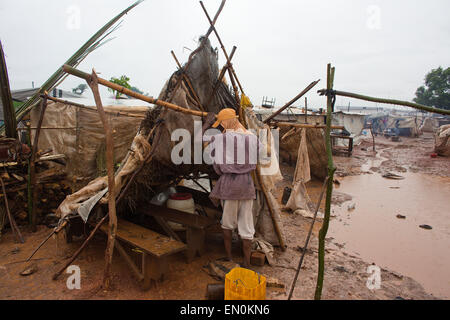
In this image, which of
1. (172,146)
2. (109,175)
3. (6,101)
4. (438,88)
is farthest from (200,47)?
(438,88)

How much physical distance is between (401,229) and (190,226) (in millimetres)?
4665

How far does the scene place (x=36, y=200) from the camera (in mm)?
5000

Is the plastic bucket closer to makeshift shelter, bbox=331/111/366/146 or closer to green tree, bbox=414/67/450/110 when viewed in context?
makeshift shelter, bbox=331/111/366/146

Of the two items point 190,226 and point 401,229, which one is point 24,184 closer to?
point 190,226

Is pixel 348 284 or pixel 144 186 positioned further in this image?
pixel 144 186

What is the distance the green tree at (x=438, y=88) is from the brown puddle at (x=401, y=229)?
2458cm

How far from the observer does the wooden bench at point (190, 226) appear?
3.76m

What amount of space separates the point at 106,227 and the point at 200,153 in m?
1.69

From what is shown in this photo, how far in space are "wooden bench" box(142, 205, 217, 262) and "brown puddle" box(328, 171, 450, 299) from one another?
8.50 feet

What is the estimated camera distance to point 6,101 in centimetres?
500

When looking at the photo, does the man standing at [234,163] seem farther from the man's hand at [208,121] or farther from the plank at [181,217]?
the plank at [181,217]

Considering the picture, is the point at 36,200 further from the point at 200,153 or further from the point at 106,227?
the point at 200,153

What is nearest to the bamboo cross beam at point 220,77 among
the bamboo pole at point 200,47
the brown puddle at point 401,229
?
the bamboo pole at point 200,47
